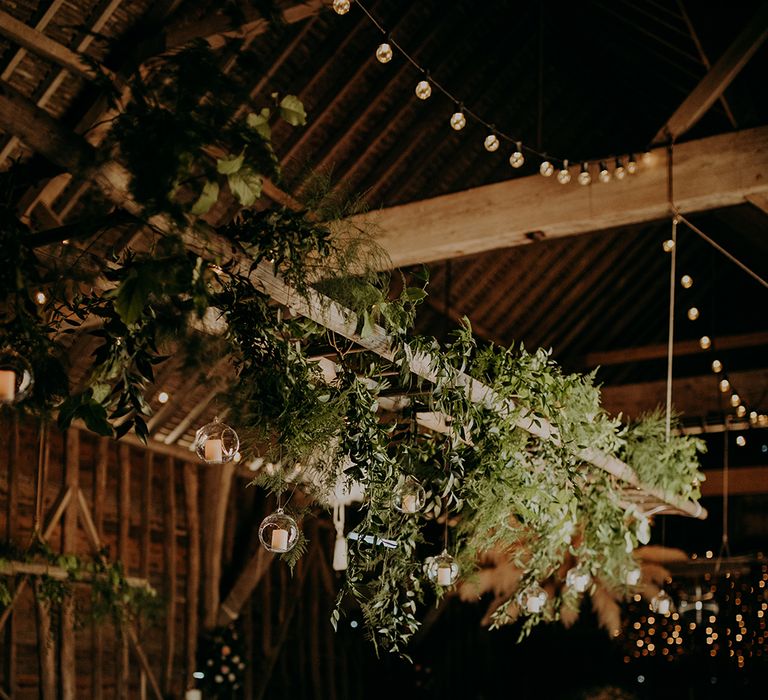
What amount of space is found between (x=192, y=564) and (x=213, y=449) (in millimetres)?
6533

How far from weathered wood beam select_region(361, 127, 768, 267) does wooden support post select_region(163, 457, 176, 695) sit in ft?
13.5

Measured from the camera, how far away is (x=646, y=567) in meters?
9.30

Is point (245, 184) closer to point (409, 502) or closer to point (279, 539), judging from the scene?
point (279, 539)

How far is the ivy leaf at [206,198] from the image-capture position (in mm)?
2363

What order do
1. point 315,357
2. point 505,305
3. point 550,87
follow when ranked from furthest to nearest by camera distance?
point 505,305 < point 550,87 < point 315,357

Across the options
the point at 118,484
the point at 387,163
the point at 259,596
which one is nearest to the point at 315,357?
the point at 387,163

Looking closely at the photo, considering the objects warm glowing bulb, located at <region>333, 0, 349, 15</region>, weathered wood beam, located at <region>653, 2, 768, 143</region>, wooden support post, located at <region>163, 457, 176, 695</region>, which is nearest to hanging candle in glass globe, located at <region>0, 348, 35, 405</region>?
warm glowing bulb, located at <region>333, 0, 349, 15</region>

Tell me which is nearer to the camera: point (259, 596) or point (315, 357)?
point (315, 357)

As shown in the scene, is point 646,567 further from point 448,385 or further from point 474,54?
point 448,385

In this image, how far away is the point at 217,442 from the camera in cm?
321

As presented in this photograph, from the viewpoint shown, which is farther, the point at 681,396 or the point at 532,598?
the point at 681,396

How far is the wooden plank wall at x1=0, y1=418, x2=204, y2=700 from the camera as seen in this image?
774cm

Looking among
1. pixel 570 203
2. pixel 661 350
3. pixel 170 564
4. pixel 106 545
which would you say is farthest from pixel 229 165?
pixel 661 350

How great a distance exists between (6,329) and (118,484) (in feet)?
20.6
